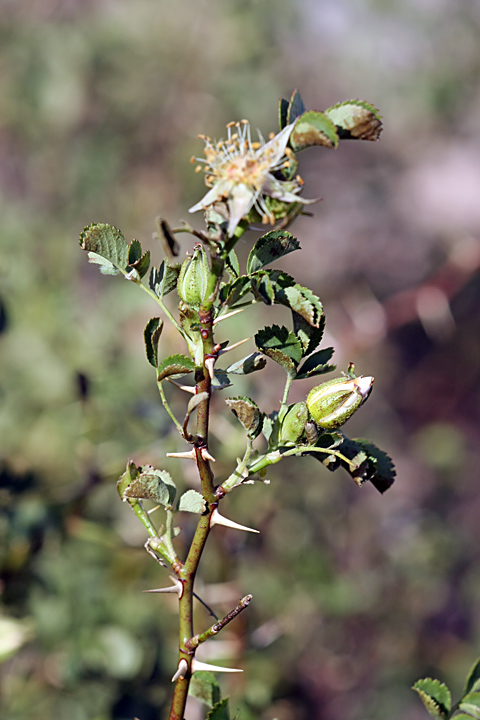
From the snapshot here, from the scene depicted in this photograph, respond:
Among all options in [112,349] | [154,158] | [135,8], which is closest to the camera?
[112,349]

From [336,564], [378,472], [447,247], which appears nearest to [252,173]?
[378,472]

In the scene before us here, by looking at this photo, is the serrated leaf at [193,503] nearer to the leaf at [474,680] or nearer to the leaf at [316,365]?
the leaf at [316,365]

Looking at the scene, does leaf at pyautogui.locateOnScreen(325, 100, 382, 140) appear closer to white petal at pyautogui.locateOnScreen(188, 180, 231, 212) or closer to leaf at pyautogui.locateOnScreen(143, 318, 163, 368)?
white petal at pyautogui.locateOnScreen(188, 180, 231, 212)

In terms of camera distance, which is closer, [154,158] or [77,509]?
[77,509]

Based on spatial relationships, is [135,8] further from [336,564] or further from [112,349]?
[336,564]

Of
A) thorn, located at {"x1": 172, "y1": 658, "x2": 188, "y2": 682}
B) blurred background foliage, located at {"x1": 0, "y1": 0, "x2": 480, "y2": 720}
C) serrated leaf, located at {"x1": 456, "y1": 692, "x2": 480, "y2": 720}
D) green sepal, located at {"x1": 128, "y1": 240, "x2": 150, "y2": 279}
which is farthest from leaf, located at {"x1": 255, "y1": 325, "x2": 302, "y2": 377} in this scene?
blurred background foliage, located at {"x1": 0, "y1": 0, "x2": 480, "y2": 720}

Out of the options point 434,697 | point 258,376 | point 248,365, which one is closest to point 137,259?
point 248,365

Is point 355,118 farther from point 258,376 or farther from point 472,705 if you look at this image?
point 258,376
